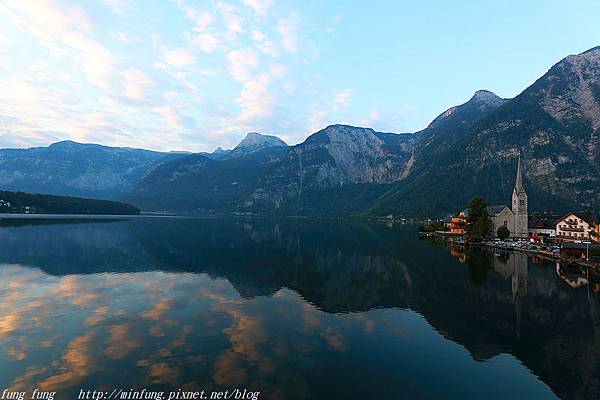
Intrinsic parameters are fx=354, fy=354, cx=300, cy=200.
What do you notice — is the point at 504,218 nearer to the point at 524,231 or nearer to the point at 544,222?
the point at 524,231

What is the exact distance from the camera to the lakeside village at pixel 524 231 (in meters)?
109

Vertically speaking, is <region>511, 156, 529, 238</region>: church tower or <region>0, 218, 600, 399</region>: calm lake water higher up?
<region>511, 156, 529, 238</region>: church tower

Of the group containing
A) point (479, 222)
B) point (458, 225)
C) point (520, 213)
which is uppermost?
point (520, 213)

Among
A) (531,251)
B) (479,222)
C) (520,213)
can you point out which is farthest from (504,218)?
(531,251)

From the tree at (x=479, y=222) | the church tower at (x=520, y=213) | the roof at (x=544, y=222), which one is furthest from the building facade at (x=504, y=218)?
the tree at (x=479, y=222)

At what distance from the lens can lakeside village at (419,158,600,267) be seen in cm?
10894

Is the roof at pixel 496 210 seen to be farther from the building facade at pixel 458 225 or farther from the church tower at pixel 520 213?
the building facade at pixel 458 225

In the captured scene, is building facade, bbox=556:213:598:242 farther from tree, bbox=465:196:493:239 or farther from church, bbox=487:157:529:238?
tree, bbox=465:196:493:239

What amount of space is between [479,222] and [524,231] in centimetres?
3096

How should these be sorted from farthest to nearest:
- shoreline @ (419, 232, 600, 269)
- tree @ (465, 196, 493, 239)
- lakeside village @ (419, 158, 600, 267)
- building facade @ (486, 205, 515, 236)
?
building facade @ (486, 205, 515, 236), tree @ (465, 196, 493, 239), lakeside village @ (419, 158, 600, 267), shoreline @ (419, 232, 600, 269)

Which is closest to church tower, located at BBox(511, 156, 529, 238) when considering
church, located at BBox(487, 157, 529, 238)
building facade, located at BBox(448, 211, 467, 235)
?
church, located at BBox(487, 157, 529, 238)

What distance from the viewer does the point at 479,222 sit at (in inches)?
5074

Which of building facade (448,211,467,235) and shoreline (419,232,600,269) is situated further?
building facade (448,211,467,235)

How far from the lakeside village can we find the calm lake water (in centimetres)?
3656
